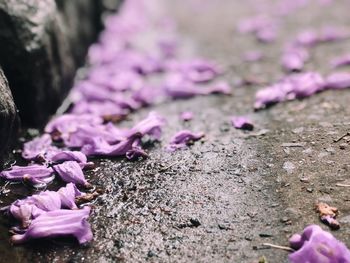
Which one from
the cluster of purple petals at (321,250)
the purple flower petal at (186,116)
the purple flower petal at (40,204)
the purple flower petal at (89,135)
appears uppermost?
the purple flower petal at (40,204)

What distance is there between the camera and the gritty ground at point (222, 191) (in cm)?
290

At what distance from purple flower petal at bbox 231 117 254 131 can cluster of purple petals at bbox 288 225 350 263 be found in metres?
1.85

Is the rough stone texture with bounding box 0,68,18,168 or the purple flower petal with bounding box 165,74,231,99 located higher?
the rough stone texture with bounding box 0,68,18,168

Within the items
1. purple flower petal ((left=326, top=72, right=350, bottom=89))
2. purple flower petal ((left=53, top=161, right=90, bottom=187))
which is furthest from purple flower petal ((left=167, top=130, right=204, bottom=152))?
purple flower petal ((left=326, top=72, right=350, bottom=89))

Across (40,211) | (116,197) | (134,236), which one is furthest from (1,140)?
(134,236)

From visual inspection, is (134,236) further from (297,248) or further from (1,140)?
(1,140)

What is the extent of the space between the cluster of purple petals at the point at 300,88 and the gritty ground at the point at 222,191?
13cm

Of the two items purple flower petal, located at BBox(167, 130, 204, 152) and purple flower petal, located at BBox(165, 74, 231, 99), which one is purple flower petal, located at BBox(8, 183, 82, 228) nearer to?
purple flower petal, located at BBox(167, 130, 204, 152)

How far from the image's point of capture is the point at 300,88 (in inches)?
200

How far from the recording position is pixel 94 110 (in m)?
5.21

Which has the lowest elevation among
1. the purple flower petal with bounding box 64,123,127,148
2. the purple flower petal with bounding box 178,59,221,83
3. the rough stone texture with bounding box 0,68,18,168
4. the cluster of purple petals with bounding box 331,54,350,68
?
the purple flower petal with bounding box 178,59,221,83

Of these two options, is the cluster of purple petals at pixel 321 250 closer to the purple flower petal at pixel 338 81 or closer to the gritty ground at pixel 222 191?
the gritty ground at pixel 222 191

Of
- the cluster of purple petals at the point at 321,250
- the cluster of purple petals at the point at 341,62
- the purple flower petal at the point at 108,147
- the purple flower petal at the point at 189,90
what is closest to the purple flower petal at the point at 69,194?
the purple flower petal at the point at 108,147

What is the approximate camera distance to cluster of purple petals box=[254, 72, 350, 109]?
16.5 ft
